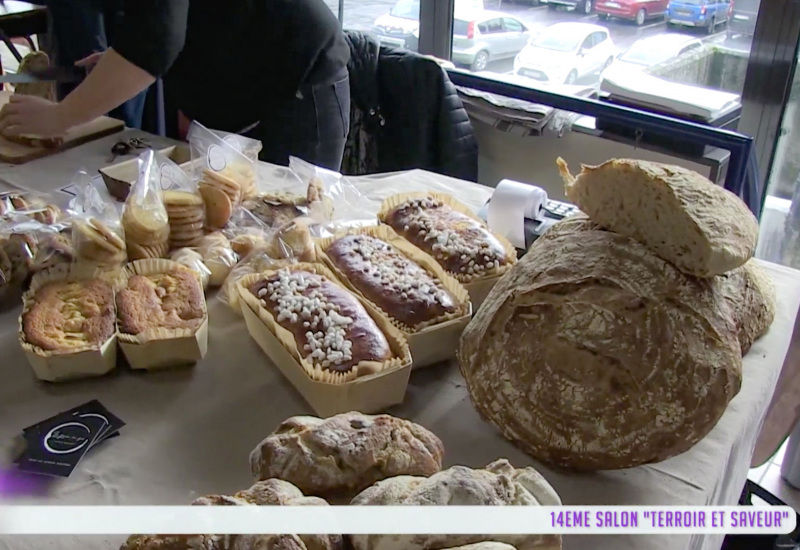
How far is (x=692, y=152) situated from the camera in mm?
2096

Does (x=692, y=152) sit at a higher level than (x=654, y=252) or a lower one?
lower

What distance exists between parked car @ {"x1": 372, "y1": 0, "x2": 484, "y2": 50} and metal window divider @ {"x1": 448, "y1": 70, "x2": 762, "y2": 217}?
1.54 meters

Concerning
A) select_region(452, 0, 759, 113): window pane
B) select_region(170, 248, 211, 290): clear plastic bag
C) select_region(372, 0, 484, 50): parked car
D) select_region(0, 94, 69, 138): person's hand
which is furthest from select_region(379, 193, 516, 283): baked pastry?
select_region(372, 0, 484, 50): parked car

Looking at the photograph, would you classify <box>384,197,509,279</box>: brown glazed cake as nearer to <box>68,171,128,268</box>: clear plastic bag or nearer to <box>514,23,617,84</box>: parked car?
<box>68,171,128,268</box>: clear plastic bag

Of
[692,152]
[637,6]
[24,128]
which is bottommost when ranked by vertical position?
[692,152]

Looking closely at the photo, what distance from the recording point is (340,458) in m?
0.72

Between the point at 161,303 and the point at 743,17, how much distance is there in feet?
6.77

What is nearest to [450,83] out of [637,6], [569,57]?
[569,57]

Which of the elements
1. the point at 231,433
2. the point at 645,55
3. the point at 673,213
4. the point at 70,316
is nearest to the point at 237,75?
the point at 70,316

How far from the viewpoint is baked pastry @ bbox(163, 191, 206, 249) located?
46.8 inches

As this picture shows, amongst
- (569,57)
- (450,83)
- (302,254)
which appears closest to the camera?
(302,254)

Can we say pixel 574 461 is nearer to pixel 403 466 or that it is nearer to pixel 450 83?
pixel 403 466

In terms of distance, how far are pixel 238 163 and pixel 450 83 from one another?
45.2 inches

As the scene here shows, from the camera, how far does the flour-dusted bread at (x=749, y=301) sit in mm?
962
